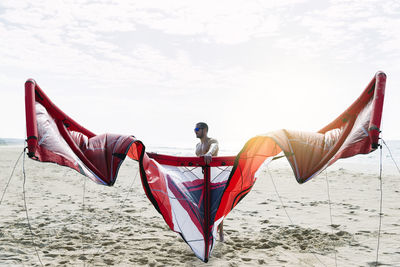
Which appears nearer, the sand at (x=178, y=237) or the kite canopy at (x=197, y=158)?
the kite canopy at (x=197, y=158)

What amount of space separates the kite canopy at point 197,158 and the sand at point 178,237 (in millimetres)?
706

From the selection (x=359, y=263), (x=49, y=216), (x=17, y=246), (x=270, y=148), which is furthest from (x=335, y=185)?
(x=17, y=246)

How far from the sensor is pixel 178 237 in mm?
4973

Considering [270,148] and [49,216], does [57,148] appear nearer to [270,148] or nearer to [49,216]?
[270,148]

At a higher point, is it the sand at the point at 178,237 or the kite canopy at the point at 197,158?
the kite canopy at the point at 197,158

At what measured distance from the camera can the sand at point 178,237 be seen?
162 inches

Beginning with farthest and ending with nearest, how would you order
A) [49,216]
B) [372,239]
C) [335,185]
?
[335,185] < [49,216] < [372,239]

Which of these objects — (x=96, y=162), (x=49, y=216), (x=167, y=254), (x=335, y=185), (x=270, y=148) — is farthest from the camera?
(x=335, y=185)

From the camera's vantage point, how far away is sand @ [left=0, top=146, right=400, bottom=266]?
411 centimetres

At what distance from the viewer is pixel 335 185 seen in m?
10.3

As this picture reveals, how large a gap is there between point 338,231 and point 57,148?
4.58 meters

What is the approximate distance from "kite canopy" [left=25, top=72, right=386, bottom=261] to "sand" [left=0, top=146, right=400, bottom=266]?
0.71 meters

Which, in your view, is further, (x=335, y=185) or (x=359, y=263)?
(x=335, y=185)

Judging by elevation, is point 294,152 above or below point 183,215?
above
